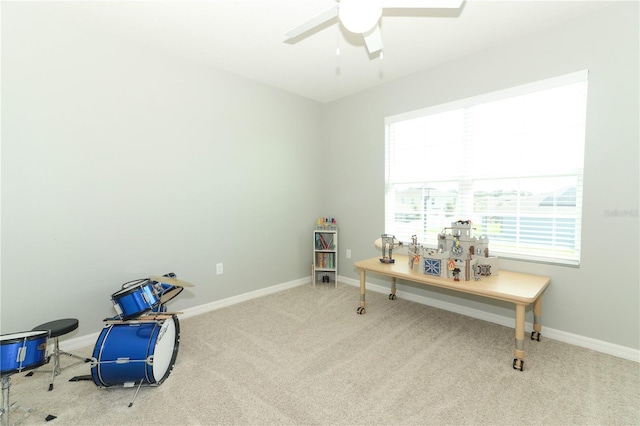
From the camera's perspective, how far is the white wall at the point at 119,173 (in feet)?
7.00

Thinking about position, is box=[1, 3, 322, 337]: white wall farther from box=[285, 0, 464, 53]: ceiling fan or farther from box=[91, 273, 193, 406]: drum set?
box=[285, 0, 464, 53]: ceiling fan

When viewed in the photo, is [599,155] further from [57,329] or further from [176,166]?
[57,329]

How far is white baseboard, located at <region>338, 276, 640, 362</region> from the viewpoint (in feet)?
7.10

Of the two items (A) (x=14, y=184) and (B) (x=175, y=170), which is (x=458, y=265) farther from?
(A) (x=14, y=184)

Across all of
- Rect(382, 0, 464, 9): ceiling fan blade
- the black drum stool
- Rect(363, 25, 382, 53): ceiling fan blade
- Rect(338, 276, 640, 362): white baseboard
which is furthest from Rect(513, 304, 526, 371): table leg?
the black drum stool

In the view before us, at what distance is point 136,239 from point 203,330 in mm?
1049

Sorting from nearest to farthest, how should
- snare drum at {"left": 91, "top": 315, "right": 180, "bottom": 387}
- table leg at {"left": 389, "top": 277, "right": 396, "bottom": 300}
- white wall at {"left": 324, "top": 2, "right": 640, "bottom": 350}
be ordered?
snare drum at {"left": 91, "top": 315, "right": 180, "bottom": 387}
white wall at {"left": 324, "top": 2, "right": 640, "bottom": 350}
table leg at {"left": 389, "top": 277, "right": 396, "bottom": 300}

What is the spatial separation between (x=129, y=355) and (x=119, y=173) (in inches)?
62.8

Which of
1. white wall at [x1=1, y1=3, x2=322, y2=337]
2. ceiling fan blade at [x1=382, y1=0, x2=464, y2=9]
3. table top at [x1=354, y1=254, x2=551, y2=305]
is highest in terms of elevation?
ceiling fan blade at [x1=382, y1=0, x2=464, y2=9]

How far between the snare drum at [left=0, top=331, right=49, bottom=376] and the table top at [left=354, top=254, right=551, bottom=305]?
7.97 feet

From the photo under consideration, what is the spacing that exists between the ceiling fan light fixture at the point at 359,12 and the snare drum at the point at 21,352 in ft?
7.47

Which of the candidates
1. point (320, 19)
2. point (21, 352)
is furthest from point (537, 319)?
point (21, 352)

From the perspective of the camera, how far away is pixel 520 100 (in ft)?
8.49

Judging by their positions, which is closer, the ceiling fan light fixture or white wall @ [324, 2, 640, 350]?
the ceiling fan light fixture
